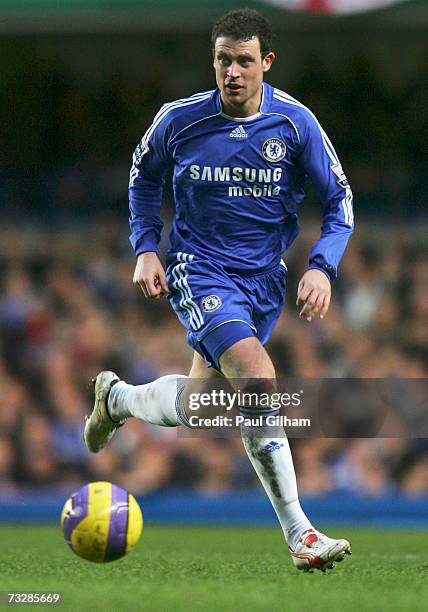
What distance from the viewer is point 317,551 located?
536 cm

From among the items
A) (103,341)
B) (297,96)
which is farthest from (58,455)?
(297,96)

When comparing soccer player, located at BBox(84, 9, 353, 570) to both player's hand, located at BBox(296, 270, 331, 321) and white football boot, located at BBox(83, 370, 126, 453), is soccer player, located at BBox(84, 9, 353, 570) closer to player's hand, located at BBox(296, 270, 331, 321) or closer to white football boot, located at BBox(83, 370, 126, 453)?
player's hand, located at BBox(296, 270, 331, 321)

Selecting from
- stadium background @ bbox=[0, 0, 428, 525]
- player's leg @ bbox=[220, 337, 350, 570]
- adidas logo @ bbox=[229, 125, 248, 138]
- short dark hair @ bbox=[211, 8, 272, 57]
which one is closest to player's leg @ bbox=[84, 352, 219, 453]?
player's leg @ bbox=[220, 337, 350, 570]

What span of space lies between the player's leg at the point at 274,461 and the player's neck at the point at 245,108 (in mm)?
1085

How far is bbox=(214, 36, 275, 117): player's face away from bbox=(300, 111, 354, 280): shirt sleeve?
0.32 meters

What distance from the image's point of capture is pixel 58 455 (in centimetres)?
1211

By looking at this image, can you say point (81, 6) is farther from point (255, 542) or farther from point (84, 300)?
point (255, 542)

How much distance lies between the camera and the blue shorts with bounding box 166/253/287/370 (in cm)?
561

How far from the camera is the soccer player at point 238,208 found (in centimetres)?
567

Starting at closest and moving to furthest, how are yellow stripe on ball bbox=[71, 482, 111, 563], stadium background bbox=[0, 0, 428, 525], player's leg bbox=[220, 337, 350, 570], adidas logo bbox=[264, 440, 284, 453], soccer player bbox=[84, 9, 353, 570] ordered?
yellow stripe on ball bbox=[71, 482, 111, 563], player's leg bbox=[220, 337, 350, 570], adidas logo bbox=[264, 440, 284, 453], soccer player bbox=[84, 9, 353, 570], stadium background bbox=[0, 0, 428, 525]

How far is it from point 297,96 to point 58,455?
475 cm

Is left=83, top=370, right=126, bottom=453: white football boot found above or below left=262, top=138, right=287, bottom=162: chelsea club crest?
below

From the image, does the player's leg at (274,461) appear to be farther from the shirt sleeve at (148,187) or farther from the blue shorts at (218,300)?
the shirt sleeve at (148,187)

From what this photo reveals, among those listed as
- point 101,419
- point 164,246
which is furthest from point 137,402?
point 164,246
